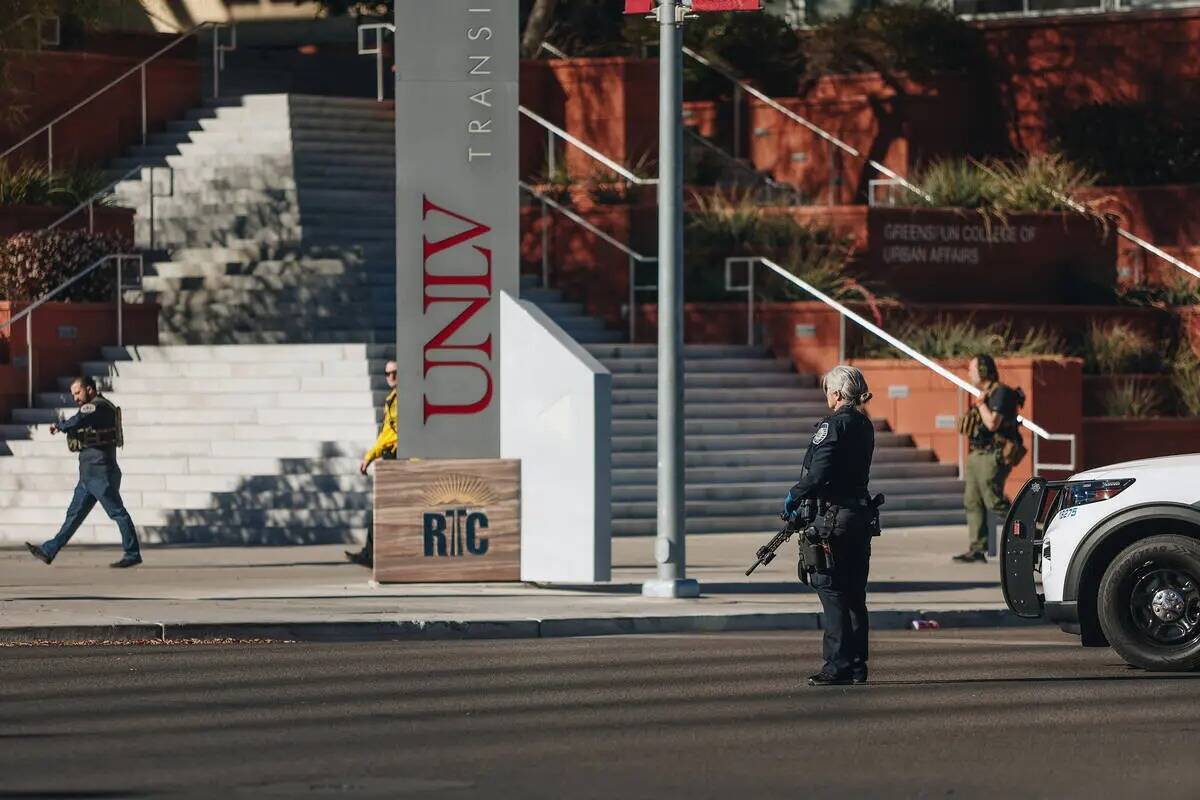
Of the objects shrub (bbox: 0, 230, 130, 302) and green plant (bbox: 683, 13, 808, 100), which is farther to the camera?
green plant (bbox: 683, 13, 808, 100)

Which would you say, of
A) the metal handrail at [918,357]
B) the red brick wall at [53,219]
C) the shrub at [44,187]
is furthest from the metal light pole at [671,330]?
the shrub at [44,187]

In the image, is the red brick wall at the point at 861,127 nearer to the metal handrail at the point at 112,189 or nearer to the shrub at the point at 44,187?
the metal handrail at the point at 112,189

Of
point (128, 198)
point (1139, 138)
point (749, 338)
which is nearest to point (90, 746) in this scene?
point (749, 338)

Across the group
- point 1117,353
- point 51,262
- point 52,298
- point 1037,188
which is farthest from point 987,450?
→ point 52,298

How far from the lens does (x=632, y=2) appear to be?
1800 centimetres

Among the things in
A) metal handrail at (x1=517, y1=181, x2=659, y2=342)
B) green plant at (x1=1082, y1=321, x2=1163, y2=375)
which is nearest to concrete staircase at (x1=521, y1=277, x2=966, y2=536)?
metal handrail at (x1=517, y1=181, x2=659, y2=342)

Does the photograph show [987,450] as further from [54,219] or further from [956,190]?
[54,219]

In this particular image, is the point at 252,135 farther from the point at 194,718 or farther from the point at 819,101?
the point at 194,718

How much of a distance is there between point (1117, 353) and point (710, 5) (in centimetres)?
1106

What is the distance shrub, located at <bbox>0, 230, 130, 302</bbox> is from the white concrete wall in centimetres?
855

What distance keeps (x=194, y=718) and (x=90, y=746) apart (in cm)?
101

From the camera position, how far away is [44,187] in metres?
28.2

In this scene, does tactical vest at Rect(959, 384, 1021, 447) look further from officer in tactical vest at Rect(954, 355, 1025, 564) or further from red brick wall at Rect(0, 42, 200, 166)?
red brick wall at Rect(0, 42, 200, 166)

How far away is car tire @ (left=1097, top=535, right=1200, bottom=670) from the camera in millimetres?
13531
